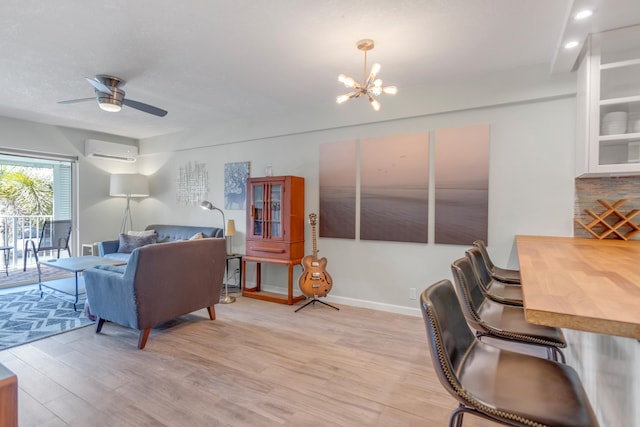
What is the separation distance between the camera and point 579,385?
3.54 ft

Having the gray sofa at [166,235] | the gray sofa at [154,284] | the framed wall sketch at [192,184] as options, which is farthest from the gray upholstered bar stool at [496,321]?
the framed wall sketch at [192,184]

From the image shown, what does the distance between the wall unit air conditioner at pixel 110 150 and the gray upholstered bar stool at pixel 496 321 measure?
6.07 m

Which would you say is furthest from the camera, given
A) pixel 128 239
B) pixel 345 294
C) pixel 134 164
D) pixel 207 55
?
pixel 134 164

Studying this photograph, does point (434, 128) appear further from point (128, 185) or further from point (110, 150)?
point (110, 150)

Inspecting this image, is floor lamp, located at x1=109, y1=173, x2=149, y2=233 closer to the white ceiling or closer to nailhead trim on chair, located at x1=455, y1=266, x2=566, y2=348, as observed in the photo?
the white ceiling

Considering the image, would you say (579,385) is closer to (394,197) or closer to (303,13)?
(303,13)

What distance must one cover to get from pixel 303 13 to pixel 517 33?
162 cm

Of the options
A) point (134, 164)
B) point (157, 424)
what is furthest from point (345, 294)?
point (134, 164)

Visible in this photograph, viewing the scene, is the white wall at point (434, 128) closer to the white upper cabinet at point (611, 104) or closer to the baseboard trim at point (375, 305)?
the baseboard trim at point (375, 305)

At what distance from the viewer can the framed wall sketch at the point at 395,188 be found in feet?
11.7

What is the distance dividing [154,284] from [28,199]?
4899 millimetres

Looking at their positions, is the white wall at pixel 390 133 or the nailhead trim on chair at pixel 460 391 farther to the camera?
the white wall at pixel 390 133

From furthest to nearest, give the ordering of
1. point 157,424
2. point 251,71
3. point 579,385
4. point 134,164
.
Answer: point 134,164 < point 251,71 < point 157,424 < point 579,385

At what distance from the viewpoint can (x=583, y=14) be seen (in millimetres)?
2062
